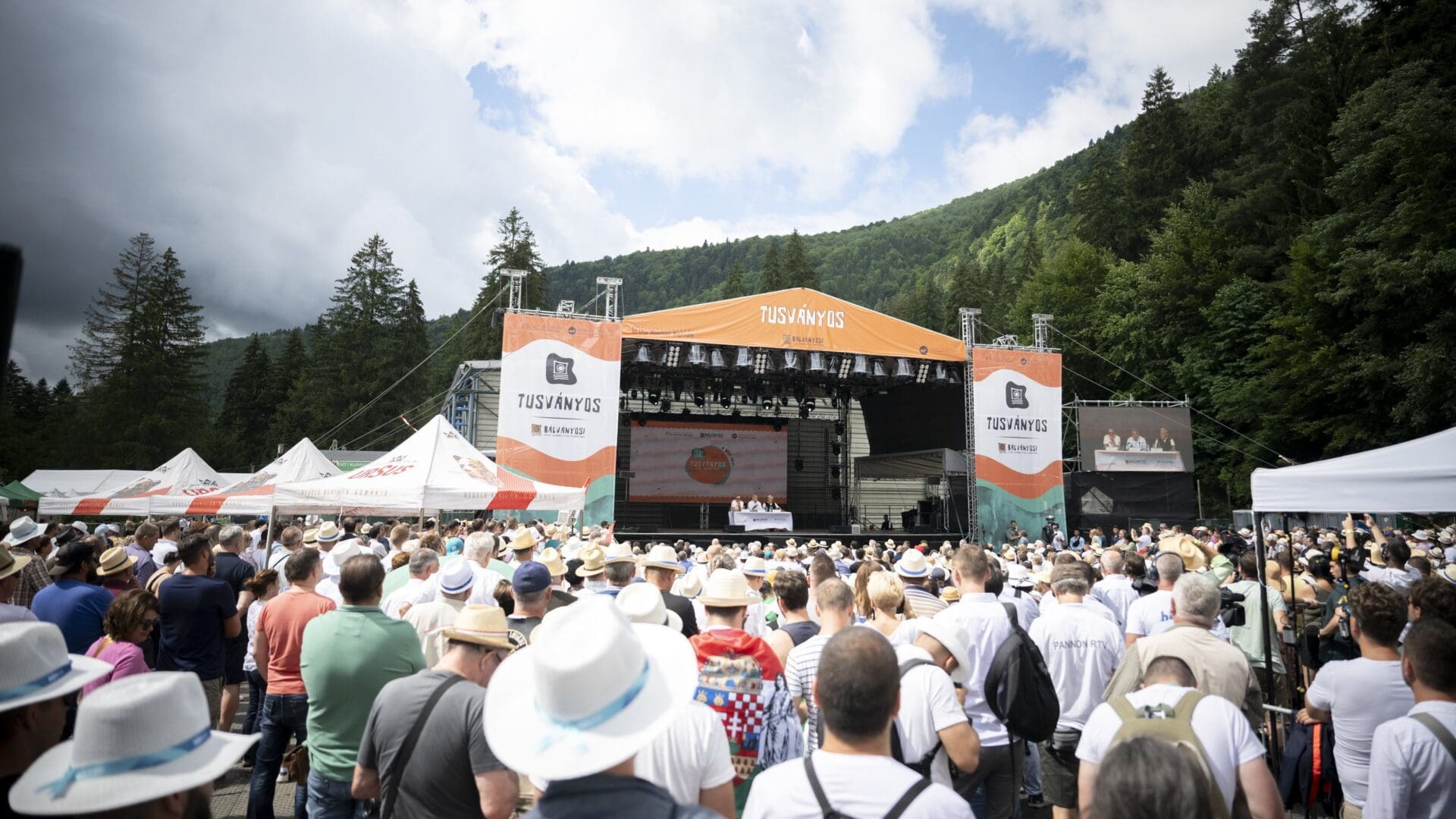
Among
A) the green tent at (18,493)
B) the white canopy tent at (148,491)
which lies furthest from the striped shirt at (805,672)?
the green tent at (18,493)

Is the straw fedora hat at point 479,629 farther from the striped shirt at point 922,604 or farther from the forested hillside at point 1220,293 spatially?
the forested hillside at point 1220,293

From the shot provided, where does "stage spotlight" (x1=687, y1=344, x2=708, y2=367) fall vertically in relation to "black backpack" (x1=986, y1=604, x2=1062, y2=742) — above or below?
above

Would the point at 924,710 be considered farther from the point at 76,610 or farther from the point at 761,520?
the point at 761,520

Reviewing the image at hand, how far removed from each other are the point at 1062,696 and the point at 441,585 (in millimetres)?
3223

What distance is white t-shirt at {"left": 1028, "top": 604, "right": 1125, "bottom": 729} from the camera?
12.4 ft

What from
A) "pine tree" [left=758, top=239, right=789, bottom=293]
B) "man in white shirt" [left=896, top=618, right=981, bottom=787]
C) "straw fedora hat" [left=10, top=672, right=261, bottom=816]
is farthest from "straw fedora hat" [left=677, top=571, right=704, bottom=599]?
"pine tree" [left=758, top=239, right=789, bottom=293]

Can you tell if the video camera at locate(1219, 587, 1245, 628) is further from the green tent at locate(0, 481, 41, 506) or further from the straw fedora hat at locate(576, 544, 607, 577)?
the green tent at locate(0, 481, 41, 506)

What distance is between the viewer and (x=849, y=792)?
1.61m

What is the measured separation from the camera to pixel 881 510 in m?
29.2

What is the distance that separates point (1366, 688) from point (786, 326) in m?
14.6

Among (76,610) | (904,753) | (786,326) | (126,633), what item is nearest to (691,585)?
(904,753)

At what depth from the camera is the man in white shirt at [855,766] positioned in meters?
1.58

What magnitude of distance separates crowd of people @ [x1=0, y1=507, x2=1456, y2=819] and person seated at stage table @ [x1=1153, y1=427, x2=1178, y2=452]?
16.6 m

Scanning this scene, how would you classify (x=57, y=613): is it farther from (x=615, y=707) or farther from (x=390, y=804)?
(x=615, y=707)
